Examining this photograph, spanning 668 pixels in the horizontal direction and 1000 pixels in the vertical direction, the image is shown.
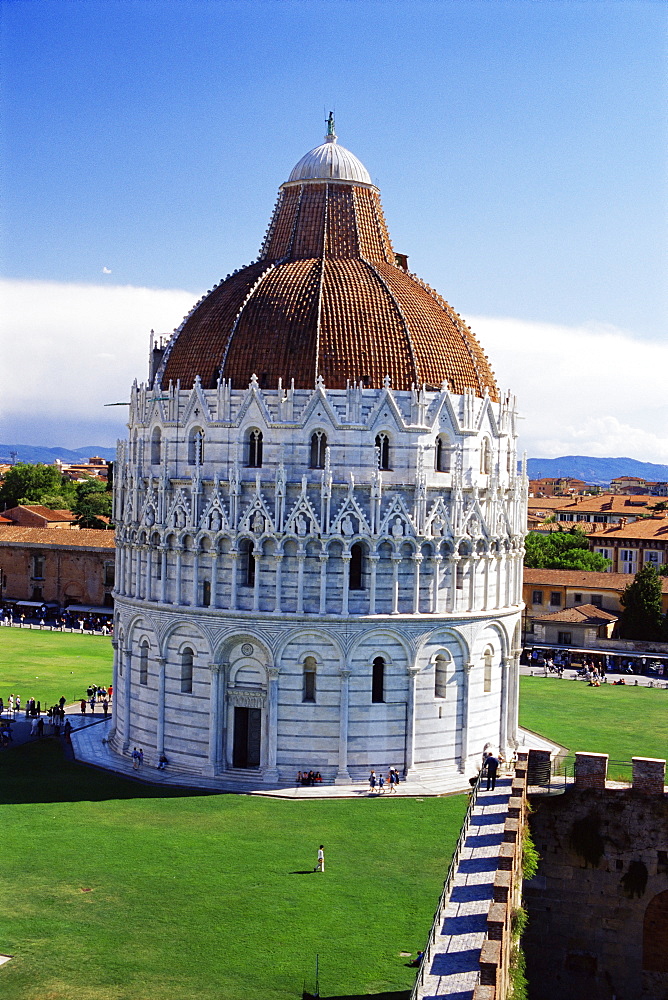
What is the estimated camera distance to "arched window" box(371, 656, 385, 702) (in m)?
47.9

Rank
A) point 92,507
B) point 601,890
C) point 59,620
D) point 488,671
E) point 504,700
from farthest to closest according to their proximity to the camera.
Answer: point 92,507, point 59,620, point 504,700, point 488,671, point 601,890

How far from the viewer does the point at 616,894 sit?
30.9 metres

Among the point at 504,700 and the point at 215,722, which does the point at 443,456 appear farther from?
the point at 215,722

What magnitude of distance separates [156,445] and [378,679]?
1471cm

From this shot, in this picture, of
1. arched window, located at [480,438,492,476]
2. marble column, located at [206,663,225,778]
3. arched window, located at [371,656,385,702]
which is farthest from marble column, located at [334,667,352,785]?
arched window, located at [480,438,492,476]

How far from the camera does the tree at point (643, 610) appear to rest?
278ft

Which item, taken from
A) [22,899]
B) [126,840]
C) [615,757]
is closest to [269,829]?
[126,840]

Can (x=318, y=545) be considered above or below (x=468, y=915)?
above

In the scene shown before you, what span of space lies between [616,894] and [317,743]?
723 inches

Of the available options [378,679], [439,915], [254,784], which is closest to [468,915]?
[439,915]

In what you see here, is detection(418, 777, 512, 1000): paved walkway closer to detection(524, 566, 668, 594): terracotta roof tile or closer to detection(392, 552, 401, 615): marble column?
detection(392, 552, 401, 615): marble column

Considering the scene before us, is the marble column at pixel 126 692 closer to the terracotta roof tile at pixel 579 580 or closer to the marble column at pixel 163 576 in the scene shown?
the marble column at pixel 163 576

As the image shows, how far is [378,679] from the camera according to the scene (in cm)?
4809

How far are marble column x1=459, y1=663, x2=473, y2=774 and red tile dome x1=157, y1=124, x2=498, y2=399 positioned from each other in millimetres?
12328
